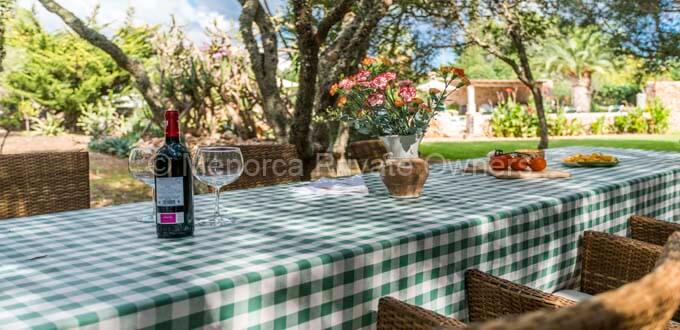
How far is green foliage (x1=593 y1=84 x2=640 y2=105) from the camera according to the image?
1182 inches

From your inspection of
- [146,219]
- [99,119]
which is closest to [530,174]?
[146,219]

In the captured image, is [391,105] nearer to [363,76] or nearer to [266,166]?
[363,76]

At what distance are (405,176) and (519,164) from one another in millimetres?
703

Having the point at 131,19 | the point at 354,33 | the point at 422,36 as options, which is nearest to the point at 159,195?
the point at 354,33

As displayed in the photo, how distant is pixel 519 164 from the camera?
261cm

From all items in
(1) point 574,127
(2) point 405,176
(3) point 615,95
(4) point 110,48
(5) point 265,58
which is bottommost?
(2) point 405,176

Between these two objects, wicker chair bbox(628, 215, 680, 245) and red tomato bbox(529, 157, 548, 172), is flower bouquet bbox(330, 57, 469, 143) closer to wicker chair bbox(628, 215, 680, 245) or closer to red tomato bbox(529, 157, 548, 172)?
red tomato bbox(529, 157, 548, 172)

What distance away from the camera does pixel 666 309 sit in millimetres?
759

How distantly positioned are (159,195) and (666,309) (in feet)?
3.29

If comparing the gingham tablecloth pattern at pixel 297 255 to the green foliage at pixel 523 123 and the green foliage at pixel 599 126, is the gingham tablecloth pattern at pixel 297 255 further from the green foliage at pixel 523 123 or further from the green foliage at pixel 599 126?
the green foliage at pixel 599 126

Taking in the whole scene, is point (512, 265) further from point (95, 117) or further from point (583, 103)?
point (583, 103)

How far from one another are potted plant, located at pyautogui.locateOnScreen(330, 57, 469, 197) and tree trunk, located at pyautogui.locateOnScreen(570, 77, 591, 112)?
26.3 metres

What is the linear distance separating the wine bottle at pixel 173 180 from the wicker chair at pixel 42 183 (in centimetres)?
131

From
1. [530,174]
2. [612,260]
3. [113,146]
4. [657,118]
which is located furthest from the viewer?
[657,118]
